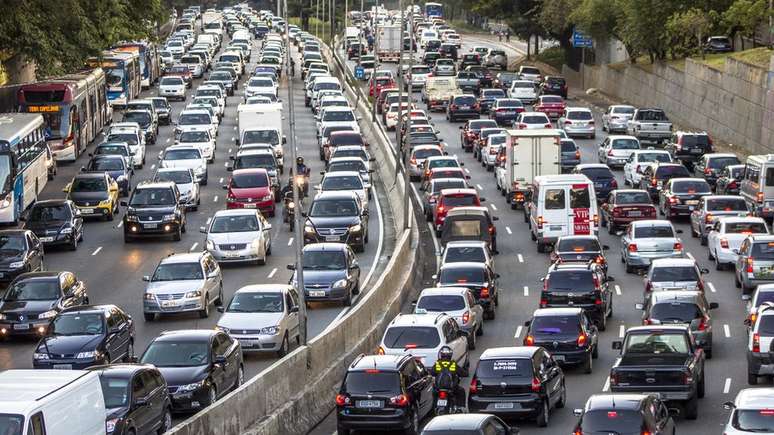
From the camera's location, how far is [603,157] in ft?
228

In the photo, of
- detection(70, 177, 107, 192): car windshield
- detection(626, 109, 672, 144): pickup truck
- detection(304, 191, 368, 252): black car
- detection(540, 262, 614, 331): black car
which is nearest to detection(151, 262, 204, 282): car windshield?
detection(540, 262, 614, 331): black car

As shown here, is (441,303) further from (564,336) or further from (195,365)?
(195,365)

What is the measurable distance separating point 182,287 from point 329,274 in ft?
13.4

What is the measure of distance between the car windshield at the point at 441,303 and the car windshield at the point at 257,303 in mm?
3340

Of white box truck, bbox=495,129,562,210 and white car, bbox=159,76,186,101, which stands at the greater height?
white box truck, bbox=495,129,562,210

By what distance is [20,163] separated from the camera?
52.1 m

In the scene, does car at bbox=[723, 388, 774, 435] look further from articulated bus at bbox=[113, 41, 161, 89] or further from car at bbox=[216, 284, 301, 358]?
articulated bus at bbox=[113, 41, 161, 89]

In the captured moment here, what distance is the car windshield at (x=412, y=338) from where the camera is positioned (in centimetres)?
3247

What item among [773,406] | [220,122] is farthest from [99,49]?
[773,406]

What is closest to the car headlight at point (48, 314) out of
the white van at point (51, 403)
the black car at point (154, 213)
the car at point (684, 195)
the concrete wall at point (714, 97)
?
the white van at point (51, 403)

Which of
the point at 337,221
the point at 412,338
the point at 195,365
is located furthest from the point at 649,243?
the point at 195,365

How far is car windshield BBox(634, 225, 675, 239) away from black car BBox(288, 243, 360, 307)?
8.76m

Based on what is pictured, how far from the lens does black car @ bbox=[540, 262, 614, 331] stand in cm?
3922

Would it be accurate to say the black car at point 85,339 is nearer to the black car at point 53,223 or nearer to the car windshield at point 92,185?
the black car at point 53,223
